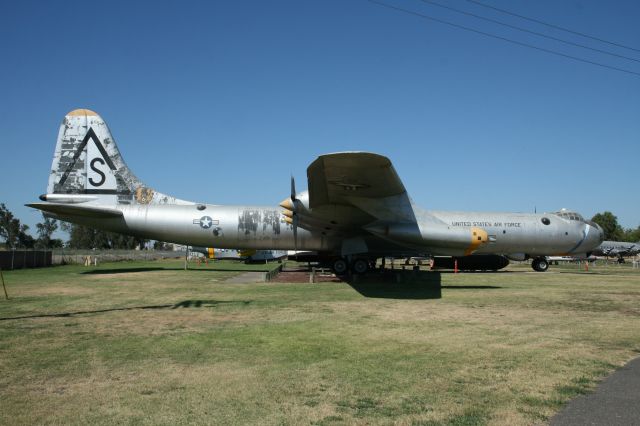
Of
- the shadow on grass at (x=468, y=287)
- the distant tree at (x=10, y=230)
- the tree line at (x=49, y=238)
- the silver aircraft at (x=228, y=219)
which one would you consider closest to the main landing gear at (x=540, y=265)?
the silver aircraft at (x=228, y=219)

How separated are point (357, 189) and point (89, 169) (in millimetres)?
13135

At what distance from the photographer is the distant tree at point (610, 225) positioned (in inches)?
3794

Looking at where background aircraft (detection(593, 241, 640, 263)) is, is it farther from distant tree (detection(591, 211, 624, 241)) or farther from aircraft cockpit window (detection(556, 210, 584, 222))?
distant tree (detection(591, 211, 624, 241))

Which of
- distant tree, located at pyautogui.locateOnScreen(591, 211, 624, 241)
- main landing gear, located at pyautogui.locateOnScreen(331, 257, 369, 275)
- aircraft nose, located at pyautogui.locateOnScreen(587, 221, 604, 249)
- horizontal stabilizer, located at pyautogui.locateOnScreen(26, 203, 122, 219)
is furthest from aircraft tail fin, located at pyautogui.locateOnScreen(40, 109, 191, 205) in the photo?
distant tree, located at pyautogui.locateOnScreen(591, 211, 624, 241)

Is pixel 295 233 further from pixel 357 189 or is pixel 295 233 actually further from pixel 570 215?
pixel 570 215

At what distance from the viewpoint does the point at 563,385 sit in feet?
16.3

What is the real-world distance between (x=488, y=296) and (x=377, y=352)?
8.06m

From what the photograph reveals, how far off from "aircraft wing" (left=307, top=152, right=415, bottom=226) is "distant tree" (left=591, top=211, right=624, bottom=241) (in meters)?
96.2

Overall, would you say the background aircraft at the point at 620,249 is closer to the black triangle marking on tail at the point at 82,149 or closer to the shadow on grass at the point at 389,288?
the shadow on grass at the point at 389,288

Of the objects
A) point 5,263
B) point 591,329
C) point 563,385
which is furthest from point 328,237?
point 5,263

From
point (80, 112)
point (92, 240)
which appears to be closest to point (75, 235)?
point (92, 240)

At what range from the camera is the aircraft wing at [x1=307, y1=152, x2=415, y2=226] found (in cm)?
1252

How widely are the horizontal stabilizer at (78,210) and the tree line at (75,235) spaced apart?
61.4 m

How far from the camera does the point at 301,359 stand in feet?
19.9
